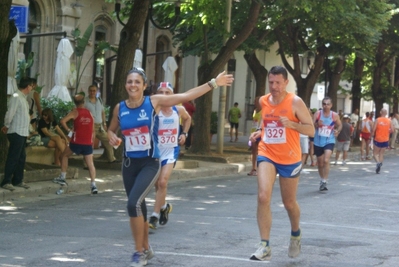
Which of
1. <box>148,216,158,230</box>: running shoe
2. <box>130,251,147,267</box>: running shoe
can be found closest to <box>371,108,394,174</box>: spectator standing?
<box>148,216,158,230</box>: running shoe

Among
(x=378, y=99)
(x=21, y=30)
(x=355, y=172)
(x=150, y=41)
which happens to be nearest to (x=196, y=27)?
(x=355, y=172)

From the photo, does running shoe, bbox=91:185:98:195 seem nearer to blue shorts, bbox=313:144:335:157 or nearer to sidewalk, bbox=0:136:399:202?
sidewalk, bbox=0:136:399:202

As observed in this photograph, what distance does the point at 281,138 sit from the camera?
917 cm

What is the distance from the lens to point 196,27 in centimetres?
2500

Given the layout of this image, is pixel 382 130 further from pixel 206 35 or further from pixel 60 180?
pixel 60 180

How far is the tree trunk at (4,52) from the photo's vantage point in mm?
14992

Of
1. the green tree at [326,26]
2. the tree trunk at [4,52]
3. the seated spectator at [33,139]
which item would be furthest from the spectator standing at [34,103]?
the green tree at [326,26]

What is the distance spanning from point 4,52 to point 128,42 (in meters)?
4.99

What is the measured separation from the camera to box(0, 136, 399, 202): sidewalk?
50.2ft

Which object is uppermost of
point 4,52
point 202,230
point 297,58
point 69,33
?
point 69,33

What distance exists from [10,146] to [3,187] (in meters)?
0.67

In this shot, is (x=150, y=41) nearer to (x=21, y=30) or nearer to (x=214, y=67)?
(x=214, y=67)

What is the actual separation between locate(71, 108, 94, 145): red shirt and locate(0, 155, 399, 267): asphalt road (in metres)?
0.94

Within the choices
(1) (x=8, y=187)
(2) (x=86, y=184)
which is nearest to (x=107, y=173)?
(2) (x=86, y=184)
